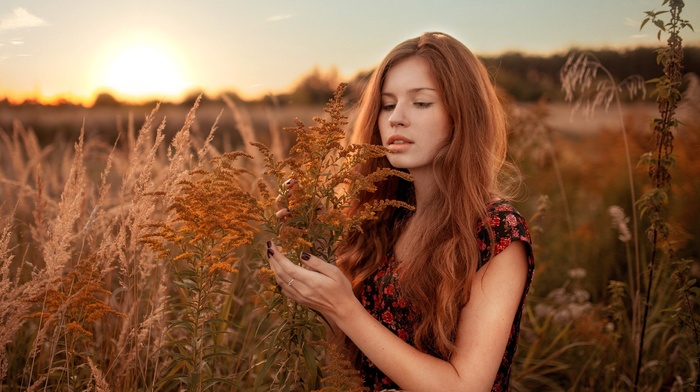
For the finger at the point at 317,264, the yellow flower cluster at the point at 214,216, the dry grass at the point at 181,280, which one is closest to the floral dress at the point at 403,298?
the dry grass at the point at 181,280

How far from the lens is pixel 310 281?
1886mm

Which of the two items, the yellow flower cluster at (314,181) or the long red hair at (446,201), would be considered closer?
the yellow flower cluster at (314,181)

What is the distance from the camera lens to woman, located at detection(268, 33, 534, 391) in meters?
2.14

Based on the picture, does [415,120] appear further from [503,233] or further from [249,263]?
[249,263]

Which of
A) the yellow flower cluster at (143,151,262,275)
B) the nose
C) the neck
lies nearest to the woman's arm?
the yellow flower cluster at (143,151,262,275)

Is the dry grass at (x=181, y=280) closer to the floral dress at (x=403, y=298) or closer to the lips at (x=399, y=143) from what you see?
the floral dress at (x=403, y=298)

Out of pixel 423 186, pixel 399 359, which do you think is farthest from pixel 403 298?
pixel 423 186

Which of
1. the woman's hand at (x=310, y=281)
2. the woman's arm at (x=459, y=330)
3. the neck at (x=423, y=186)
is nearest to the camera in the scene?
the woman's hand at (x=310, y=281)

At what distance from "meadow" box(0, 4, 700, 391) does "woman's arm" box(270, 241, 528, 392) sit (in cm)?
12

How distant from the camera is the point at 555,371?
4.00 m

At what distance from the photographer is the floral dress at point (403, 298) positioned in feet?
7.66

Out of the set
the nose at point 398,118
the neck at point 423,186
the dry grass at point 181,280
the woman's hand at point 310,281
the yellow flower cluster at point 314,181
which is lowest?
the dry grass at point 181,280

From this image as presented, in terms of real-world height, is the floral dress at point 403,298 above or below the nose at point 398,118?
below

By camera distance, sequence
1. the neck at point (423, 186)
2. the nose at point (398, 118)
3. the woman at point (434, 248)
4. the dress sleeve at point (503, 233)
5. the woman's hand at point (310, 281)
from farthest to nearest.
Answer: the neck at point (423, 186), the nose at point (398, 118), the dress sleeve at point (503, 233), the woman at point (434, 248), the woman's hand at point (310, 281)
